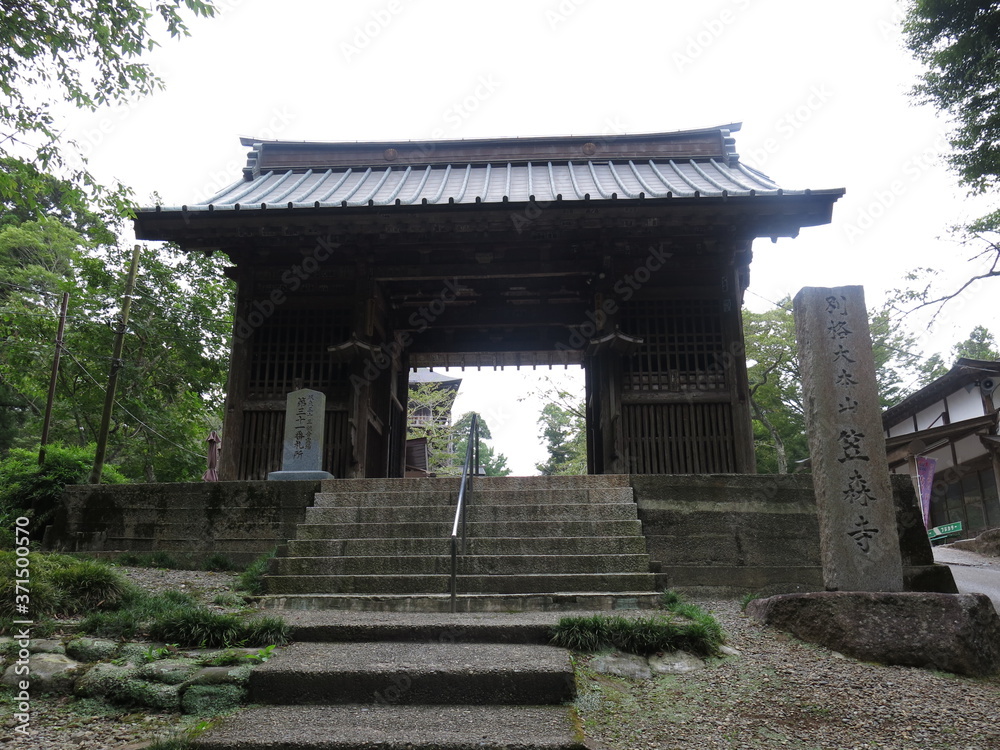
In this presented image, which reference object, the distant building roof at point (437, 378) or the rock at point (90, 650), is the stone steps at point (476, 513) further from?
the distant building roof at point (437, 378)

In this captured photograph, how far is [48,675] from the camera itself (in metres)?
4.11

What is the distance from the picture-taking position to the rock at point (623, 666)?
4234 millimetres

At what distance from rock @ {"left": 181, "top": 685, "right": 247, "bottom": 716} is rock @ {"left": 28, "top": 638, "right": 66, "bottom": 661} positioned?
3.68 feet

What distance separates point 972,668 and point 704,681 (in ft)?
6.01

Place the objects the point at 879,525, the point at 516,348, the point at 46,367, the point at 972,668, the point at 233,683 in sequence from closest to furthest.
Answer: the point at 233,683 < the point at 972,668 < the point at 879,525 < the point at 516,348 < the point at 46,367

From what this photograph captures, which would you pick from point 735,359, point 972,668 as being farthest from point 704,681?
point 735,359

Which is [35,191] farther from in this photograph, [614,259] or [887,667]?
[887,667]

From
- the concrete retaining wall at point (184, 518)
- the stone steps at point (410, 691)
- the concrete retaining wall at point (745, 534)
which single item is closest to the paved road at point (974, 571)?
the concrete retaining wall at point (745, 534)

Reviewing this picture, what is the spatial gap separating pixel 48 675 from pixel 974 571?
13.5m

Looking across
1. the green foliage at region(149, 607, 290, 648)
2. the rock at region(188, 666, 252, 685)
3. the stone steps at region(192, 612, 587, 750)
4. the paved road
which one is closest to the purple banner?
the paved road

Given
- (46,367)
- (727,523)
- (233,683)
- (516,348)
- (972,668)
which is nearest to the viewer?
(233,683)

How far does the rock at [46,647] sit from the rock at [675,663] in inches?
147

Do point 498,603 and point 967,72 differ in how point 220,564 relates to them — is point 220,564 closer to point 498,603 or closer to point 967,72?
point 498,603

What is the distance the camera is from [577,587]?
5.89 metres
